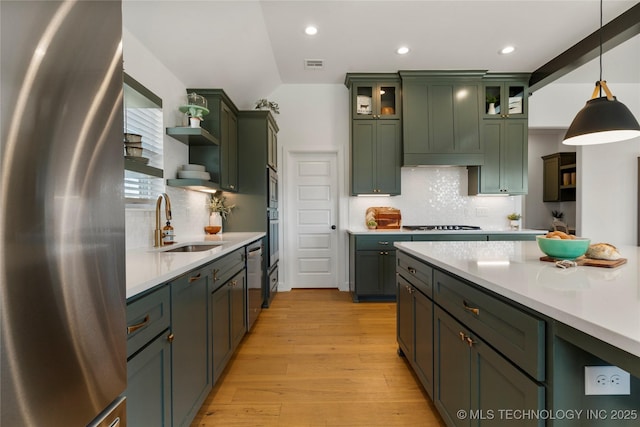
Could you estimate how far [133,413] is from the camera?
3.19 ft

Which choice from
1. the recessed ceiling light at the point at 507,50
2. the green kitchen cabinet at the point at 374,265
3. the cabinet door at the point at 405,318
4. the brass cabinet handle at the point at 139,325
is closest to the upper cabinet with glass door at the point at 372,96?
the recessed ceiling light at the point at 507,50

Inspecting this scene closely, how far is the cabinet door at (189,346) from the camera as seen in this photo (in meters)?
1.29

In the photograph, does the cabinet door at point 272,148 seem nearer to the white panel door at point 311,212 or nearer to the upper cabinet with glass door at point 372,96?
the white panel door at point 311,212

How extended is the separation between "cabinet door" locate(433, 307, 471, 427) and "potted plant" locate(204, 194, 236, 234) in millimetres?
2419

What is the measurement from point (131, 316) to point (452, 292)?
1311 mm

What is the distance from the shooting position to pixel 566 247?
1311 mm

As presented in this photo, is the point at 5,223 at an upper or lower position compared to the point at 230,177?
lower

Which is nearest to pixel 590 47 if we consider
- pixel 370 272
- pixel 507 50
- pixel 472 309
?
pixel 507 50

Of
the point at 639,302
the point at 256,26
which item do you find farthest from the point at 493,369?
the point at 256,26

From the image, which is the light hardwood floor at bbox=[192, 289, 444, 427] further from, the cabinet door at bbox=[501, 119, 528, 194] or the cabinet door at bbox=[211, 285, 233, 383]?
the cabinet door at bbox=[501, 119, 528, 194]

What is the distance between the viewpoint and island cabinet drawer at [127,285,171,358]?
0.97 metres

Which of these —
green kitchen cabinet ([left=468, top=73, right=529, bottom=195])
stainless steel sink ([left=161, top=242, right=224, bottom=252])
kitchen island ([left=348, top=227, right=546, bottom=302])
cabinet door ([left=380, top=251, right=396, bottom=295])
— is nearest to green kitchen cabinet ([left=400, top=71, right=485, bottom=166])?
green kitchen cabinet ([left=468, top=73, right=529, bottom=195])

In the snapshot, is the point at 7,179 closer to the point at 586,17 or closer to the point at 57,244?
the point at 57,244

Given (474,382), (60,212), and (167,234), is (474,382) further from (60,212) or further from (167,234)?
(167,234)
